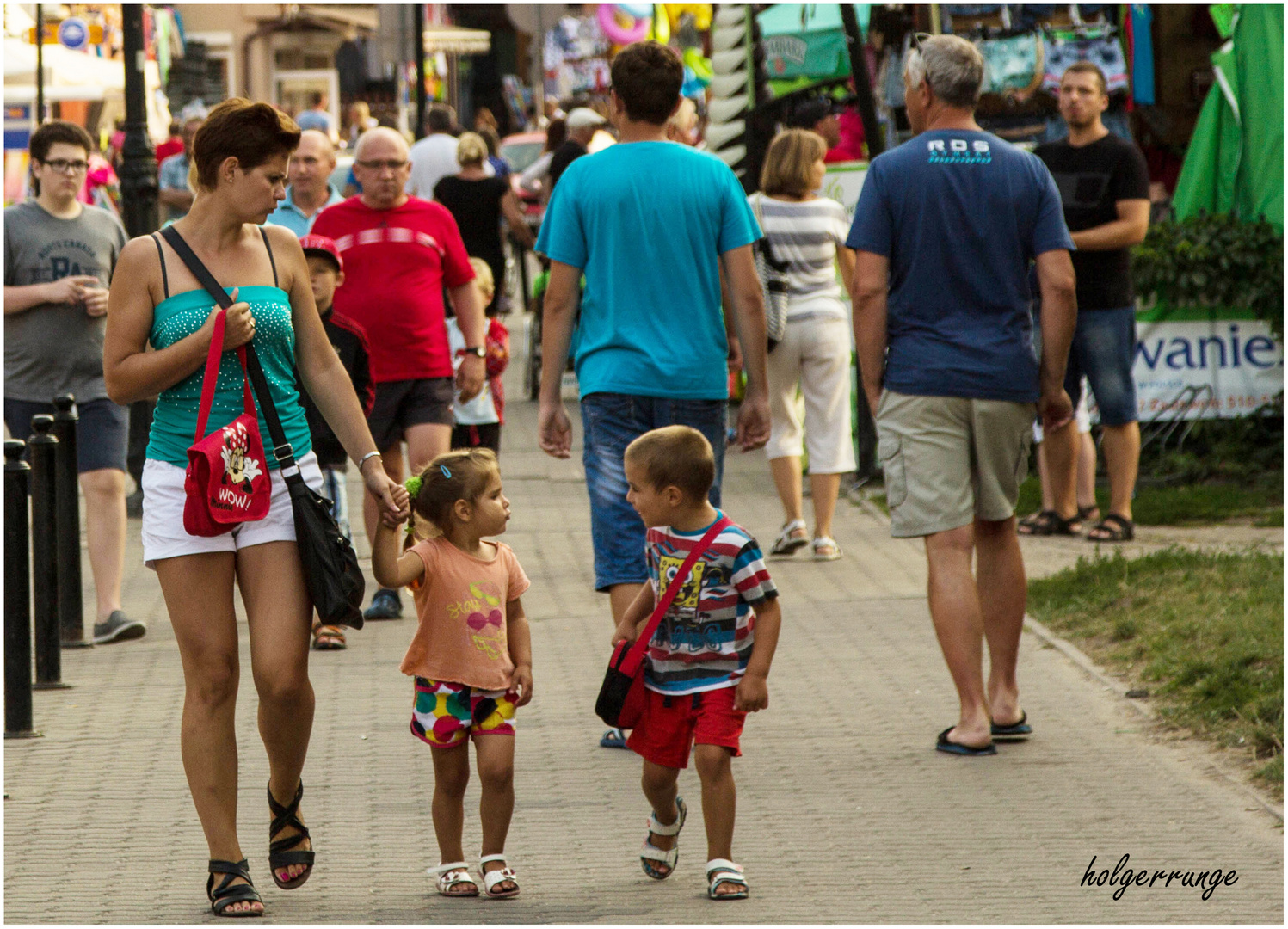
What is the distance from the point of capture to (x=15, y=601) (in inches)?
247

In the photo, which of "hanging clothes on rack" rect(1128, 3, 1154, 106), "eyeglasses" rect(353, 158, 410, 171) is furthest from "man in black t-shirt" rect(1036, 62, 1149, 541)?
"hanging clothes on rack" rect(1128, 3, 1154, 106)

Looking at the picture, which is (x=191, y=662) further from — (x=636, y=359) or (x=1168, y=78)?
(x=1168, y=78)

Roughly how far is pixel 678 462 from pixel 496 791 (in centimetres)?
90

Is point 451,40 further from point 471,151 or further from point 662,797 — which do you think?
point 662,797

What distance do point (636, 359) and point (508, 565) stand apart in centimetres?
120

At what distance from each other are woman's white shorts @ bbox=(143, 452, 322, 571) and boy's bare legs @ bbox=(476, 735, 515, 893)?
27.2 inches

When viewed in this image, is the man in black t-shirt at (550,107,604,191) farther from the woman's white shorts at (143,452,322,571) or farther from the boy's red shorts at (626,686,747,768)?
the boy's red shorts at (626,686,747,768)

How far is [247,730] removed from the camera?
6164 mm

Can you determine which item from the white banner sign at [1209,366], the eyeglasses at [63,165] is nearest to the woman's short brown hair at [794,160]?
the white banner sign at [1209,366]

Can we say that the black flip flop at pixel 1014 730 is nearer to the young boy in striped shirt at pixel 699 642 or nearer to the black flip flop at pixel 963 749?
the black flip flop at pixel 963 749

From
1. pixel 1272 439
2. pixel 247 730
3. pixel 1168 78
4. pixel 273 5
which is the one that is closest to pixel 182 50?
pixel 273 5

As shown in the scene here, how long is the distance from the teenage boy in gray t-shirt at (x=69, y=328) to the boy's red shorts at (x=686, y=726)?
393 centimetres

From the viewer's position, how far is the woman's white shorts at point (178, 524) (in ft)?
14.0

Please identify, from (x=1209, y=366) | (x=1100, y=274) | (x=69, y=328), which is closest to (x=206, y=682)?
(x=69, y=328)
